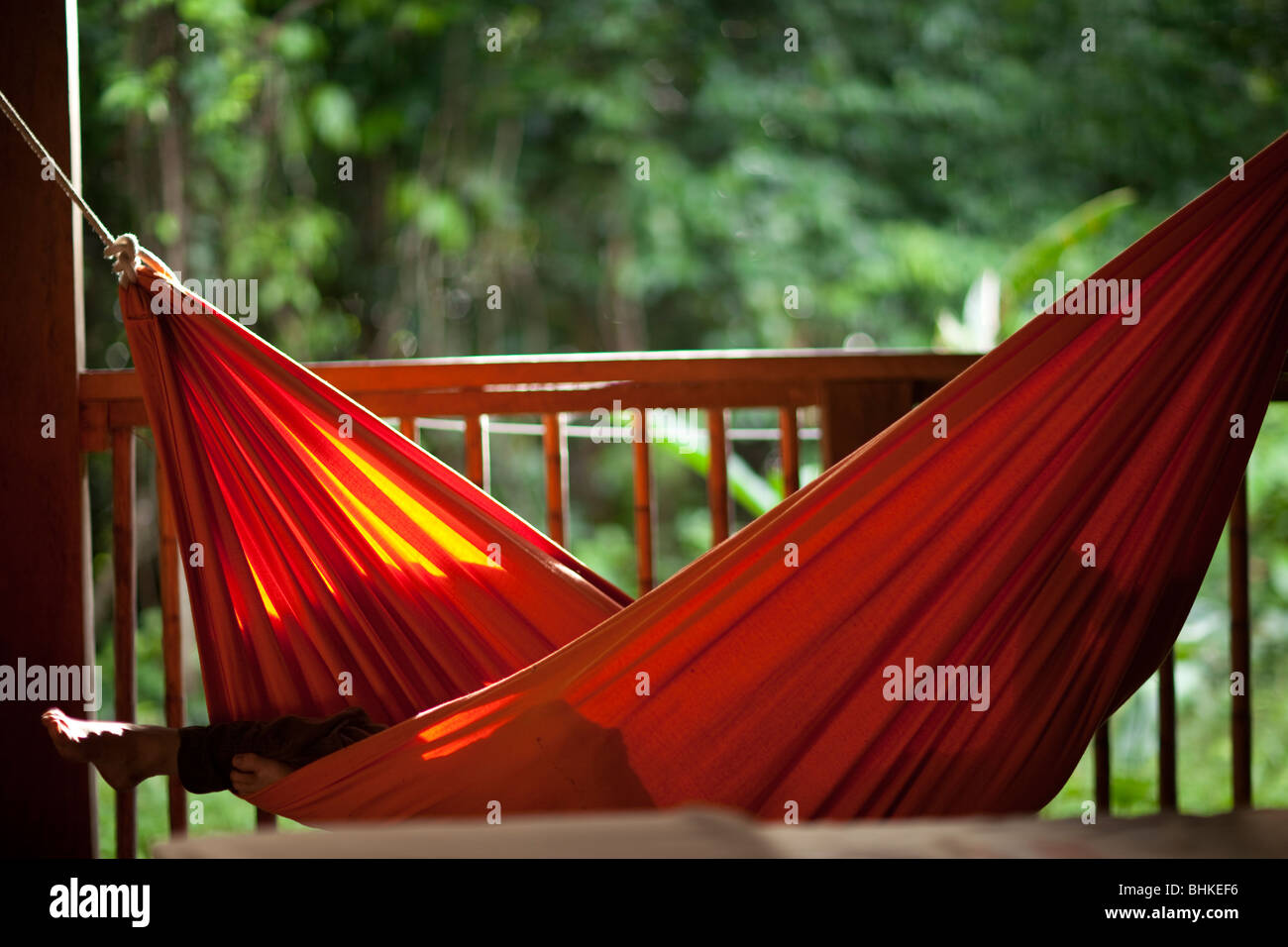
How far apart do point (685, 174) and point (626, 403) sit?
3059mm

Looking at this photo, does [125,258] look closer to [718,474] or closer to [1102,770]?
[718,474]

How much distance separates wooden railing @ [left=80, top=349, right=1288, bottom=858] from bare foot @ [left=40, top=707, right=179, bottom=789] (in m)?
0.23

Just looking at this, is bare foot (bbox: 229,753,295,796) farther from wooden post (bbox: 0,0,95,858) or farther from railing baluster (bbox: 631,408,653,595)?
railing baluster (bbox: 631,408,653,595)

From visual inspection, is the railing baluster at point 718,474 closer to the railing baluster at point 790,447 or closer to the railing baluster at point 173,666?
the railing baluster at point 790,447

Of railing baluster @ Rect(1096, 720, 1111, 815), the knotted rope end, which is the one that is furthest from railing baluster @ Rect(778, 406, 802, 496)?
the knotted rope end

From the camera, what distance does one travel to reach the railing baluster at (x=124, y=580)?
4.54 ft

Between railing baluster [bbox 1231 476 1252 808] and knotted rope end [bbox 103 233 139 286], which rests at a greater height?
knotted rope end [bbox 103 233 139 286]

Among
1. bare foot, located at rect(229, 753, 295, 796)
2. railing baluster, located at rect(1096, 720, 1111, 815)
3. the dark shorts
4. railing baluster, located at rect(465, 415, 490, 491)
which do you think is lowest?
railing baluster, located at rect(1096, 720, 1111, 815)

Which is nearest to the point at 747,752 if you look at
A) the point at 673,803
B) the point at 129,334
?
the point at 673,803

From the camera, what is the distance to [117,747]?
112 centimetres

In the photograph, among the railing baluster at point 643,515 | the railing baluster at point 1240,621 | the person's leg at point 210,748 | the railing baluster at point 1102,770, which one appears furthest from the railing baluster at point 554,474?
the railing baluster at point 1240,621

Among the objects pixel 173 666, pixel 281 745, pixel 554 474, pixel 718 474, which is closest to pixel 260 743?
pixel 281 745

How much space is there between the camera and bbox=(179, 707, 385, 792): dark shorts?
1104 mm
